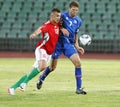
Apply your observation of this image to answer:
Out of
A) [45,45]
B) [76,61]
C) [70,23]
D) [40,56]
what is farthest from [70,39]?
[40,56]

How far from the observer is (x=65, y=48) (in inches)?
500

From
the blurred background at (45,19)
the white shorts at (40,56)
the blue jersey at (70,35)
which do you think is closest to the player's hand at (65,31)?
the blue jersey at (70,35)

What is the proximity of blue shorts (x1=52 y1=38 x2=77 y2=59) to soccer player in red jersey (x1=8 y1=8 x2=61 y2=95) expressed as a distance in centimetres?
43

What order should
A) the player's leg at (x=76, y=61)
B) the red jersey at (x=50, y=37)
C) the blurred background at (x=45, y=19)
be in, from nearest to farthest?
the red jersey at (x=50, y=37)
the player's leg at (x=76, y=61)
the blurred background at (x=45, y=19)

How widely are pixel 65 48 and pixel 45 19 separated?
20.8m

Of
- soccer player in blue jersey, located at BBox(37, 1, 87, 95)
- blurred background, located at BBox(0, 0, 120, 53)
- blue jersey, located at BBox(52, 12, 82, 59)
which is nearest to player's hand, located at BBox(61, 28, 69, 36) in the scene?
soccer player in blue jersey, located at BBox(37, 1, 87, 95)

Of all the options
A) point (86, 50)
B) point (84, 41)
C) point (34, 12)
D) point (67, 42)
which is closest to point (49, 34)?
point (67, 42)

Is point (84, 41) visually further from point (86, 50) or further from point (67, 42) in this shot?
point (86, 50)

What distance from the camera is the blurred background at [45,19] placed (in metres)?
31.3

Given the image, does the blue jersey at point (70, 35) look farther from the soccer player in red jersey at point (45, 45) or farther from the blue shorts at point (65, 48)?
the soccer player in red jersey at point (45, 45)

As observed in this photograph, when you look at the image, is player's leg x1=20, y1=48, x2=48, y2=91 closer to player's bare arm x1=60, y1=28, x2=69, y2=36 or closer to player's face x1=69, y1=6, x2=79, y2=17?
player's bare arm x1=60, y1=28, x2=69, y2=36

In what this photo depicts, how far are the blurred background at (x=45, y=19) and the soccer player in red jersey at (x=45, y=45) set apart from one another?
61.6 ft

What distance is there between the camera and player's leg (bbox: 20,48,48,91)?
38.2 feet

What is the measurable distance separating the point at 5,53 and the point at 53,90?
61.8 feet
